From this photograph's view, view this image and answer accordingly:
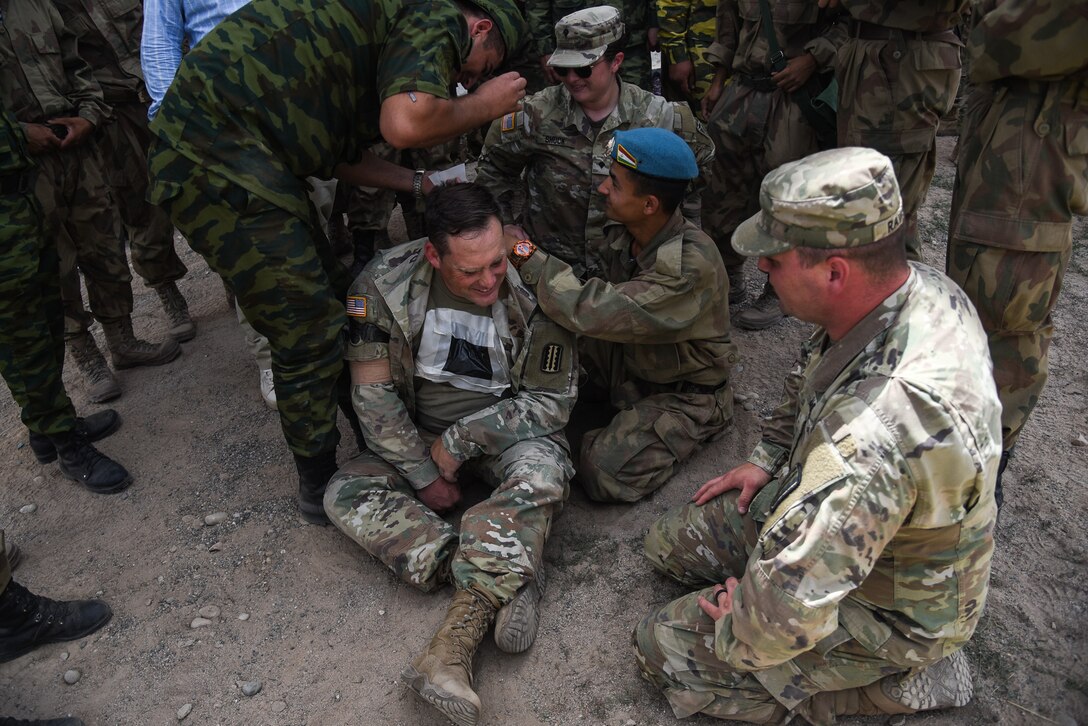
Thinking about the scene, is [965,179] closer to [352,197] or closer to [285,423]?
[285,423]

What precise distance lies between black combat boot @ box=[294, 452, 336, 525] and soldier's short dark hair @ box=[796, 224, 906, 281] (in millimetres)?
2217

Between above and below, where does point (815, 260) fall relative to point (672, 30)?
above

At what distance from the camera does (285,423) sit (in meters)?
3.17

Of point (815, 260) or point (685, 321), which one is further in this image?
point (685, 321)

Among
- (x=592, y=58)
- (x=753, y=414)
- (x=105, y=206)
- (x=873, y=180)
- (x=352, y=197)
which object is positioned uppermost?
(x=873, y=180)

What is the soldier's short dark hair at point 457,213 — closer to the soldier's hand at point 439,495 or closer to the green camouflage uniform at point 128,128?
the soldier's hand at point 439,495

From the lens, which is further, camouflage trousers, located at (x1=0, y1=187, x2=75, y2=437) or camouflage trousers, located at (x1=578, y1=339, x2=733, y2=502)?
camouflage trousers, located at (x1=578, y1=339, x2=733, y2=502)

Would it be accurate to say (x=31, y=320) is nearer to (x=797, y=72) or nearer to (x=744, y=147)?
→ (x=744, y=147)

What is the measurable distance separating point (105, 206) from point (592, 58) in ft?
9.01

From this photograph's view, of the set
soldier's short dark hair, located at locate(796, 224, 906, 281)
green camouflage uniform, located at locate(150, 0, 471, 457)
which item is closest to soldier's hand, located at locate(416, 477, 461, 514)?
green camouflage uniform, located at locate(150, 0, 471, 457)

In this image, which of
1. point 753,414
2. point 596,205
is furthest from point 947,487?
point 596,205

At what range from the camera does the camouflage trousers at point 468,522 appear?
2773 millimetres

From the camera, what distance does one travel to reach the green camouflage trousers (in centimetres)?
274

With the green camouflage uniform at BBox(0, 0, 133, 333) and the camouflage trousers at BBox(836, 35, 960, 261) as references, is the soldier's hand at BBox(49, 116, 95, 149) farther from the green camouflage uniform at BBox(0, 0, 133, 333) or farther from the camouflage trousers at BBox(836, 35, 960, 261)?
the camouflage trousers at BBox(836, 35, 960, 261)
